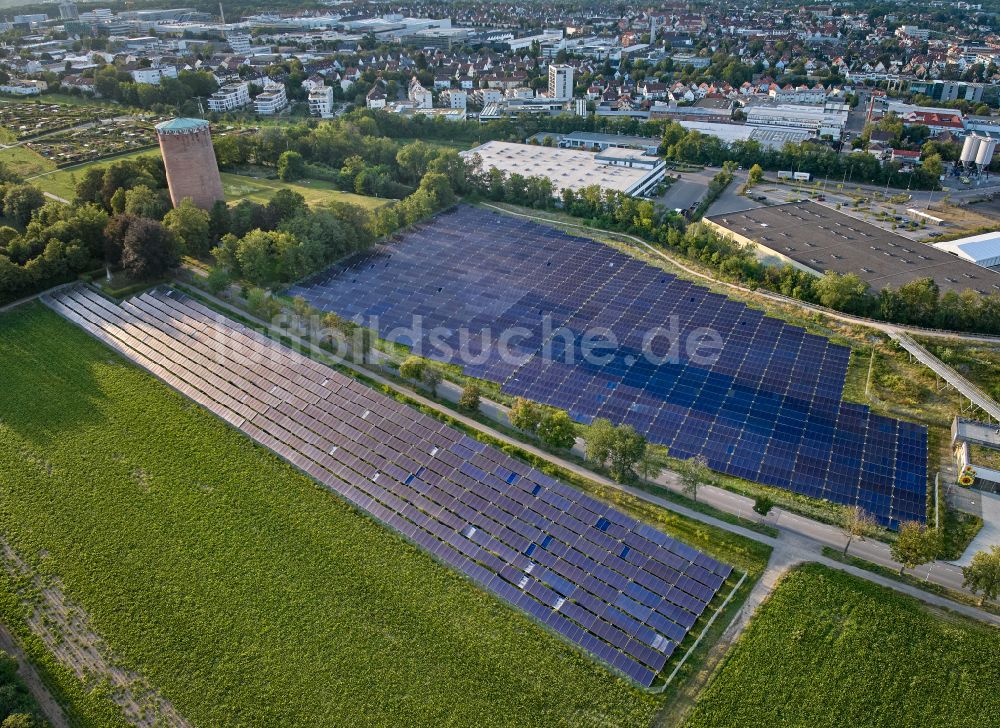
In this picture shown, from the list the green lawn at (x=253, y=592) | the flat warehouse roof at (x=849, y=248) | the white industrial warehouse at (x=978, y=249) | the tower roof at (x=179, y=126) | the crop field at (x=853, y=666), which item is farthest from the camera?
the tower roof at (x=179, y=126)

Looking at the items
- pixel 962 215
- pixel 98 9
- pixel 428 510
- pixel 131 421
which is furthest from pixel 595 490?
pixel 98 9

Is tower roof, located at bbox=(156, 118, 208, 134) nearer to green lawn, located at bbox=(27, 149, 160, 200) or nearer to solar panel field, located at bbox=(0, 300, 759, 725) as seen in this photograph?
green lawn, located at bbox=(27, 149, 160, 200)

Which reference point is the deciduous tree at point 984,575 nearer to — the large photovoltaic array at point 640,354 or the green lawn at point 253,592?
the large photovoltaic array at point 640,354

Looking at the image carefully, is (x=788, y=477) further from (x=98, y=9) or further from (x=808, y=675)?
(x=98, y=9)

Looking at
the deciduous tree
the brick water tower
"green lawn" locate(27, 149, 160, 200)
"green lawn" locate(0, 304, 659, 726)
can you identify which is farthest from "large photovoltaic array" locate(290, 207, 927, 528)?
"green lawn" locate(27, 149, 160, 200)

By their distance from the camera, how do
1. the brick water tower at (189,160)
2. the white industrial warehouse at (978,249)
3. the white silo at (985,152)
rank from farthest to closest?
the white silo at (985,152) → the brick water tower at (189,160) → the white industrial warehouse at (978,249)

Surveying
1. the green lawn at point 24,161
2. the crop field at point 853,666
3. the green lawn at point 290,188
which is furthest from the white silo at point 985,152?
the green lawn at point 24,161
